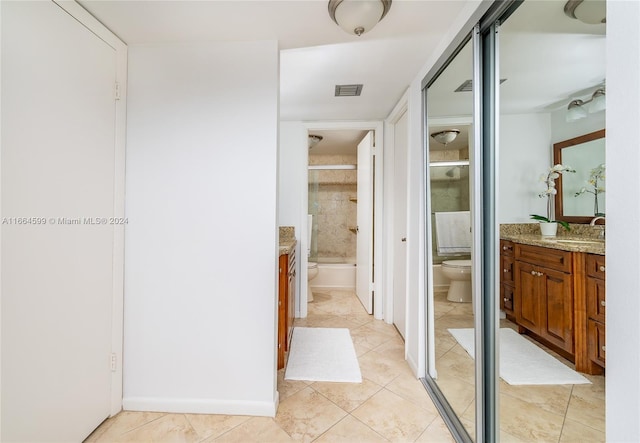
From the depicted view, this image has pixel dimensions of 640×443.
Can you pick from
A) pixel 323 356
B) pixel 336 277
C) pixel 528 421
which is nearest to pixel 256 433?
pixel 323 356

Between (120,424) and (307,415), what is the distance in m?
1.02

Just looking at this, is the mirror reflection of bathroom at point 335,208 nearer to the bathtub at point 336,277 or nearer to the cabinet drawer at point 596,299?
the bathtub at point 336,277

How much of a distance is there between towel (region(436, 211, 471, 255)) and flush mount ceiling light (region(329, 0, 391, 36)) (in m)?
1.04

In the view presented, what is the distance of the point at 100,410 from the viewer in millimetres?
1521

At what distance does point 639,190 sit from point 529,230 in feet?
1.77

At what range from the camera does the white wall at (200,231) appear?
1630 millimetres

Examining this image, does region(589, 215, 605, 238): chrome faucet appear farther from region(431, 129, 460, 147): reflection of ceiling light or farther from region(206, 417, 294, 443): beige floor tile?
region(206, 417, 294, 443): beige floor tile

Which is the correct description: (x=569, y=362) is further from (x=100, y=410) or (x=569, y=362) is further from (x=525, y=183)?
(x=100, y=410)

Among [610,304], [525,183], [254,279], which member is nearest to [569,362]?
[610,304]

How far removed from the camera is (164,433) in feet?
4.86

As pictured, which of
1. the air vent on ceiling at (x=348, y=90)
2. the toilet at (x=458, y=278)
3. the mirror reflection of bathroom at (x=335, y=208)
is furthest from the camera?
the mirror reflection of bathroom at (x=335, y=208)

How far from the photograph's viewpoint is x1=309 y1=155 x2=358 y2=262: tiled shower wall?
15.9 feet

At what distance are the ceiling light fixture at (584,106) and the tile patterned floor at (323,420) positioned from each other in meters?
1.56

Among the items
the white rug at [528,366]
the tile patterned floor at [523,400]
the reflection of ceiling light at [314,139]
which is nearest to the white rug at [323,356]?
the tile patterned floor at [523,400]
